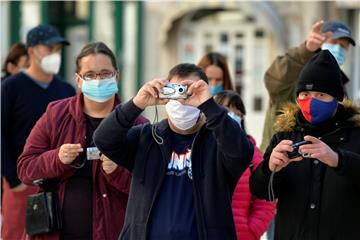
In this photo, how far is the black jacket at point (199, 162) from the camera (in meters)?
3.92

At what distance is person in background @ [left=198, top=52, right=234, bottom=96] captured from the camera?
643cm

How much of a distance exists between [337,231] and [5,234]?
3.08 meters

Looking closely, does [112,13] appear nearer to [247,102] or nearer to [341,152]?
[247,102]

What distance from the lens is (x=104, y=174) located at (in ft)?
15.4

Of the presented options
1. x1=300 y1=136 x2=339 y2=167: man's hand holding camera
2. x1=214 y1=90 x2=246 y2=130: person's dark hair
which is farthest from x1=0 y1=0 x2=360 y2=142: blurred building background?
x1=300 y1=136 x2=339 y2=167: man's hand holding camera

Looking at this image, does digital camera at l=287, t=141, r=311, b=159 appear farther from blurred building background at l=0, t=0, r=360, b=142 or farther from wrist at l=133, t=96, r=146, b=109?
blurred building background at l=0, t=0, r=360, b=142

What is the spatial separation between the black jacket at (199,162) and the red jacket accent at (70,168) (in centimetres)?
44

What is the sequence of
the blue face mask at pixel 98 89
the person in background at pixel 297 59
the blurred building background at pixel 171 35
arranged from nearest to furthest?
1. the blue face mask at pixel 98 89
2. the person in background at pixel 297 59
3. the blurred building background at pixel 171 35

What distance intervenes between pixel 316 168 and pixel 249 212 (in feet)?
4.06

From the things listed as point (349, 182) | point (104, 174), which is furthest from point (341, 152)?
point (104, 174)

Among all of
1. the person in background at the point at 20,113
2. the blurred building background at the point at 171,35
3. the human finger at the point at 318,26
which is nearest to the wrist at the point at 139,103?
the human finger at the point at 318,26

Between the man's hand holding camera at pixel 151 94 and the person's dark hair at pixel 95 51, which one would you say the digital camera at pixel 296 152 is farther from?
the person's dark hair at pixel 95 51

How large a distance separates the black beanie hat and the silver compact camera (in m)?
0.63

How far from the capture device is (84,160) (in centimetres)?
473
